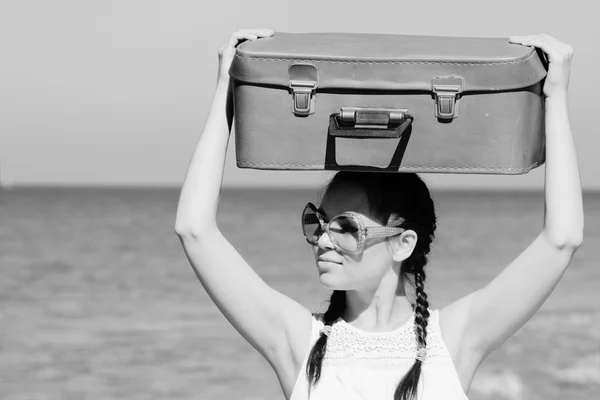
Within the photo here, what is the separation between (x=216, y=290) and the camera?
113 inches

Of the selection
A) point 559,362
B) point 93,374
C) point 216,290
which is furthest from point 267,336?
point 559,362

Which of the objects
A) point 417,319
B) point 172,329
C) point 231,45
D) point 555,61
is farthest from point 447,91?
point 172,329

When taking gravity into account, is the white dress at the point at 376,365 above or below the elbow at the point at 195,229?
below

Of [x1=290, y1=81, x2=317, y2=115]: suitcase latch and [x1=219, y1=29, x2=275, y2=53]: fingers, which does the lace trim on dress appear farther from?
[x1=219, y1=29, x2=275, y2=53]: fingers

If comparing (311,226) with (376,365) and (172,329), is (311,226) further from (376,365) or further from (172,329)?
(172,329)

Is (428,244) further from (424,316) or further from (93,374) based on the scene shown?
(93,374)

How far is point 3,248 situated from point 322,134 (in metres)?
23.7

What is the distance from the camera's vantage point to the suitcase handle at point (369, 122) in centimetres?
261

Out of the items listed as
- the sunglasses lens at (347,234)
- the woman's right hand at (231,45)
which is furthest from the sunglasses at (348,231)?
the woman's right hand at (231,45)

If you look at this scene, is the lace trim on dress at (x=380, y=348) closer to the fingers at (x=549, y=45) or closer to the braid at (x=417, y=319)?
the braid at (x=417, y=319)

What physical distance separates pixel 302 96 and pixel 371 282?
58 cm

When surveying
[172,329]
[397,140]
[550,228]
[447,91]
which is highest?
[447,91]

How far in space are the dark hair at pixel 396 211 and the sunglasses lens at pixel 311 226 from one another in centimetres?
9

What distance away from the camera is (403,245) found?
2971mm
